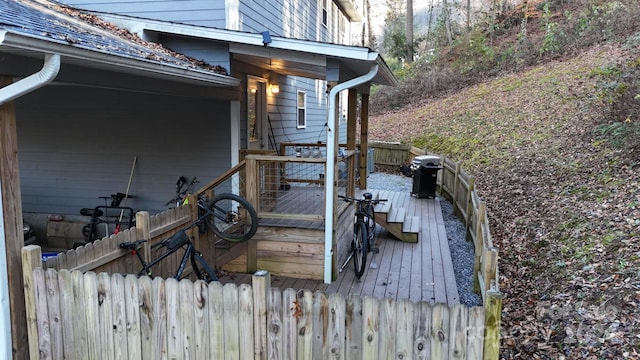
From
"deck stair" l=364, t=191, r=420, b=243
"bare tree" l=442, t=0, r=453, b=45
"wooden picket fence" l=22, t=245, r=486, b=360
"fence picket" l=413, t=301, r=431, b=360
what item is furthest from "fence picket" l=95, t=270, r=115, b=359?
"bare tree" l=442, t=0, r=453, b=45

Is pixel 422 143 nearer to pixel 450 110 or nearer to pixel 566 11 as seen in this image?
pixel 450 110

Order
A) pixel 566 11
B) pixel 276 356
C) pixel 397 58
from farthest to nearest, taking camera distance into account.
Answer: pixel 397 58 → pixel 566 11 → pixel 276 356

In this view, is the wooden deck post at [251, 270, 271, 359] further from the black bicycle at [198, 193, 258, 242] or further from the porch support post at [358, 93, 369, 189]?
the porch support post at [358, 93, 369, 189]

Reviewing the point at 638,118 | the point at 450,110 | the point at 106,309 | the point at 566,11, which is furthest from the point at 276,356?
the point at 566,11

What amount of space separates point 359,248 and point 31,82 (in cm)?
414

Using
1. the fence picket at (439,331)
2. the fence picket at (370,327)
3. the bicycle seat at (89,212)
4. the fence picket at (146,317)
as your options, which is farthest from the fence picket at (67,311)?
the bicycle seat at (89,212)

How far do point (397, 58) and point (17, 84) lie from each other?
28383 mm

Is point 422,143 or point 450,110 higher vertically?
point 450,110

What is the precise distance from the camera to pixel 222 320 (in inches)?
123

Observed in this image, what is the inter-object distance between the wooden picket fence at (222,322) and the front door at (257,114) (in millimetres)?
4866

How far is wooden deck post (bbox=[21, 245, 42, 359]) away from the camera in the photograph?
3.29 m

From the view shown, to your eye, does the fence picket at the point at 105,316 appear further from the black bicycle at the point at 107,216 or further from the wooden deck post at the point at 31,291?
the black bicycle at the point at 107,216

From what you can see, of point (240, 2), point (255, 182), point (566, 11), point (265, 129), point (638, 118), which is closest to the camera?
point (255, 182)

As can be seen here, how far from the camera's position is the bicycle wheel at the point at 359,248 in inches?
232
